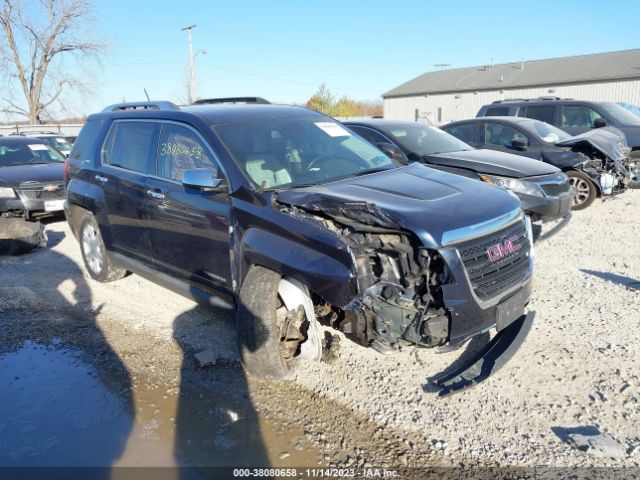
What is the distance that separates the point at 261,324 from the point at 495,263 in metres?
1.62

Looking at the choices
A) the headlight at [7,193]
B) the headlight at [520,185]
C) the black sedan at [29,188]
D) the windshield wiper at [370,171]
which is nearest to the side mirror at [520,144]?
the headlight at [520,185]

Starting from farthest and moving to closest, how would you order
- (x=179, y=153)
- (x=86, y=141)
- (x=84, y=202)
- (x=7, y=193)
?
1. (x=7, y=193)
2. (x=86, y=141)
3. (x=84, y=202)
4. (x=179, y=153)

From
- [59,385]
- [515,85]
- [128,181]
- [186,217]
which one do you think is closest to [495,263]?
[186,217]

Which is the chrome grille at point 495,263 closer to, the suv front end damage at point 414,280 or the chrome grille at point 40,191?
the suv front end damage at point 414,280

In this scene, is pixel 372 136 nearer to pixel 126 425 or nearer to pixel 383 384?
pixel 383 384

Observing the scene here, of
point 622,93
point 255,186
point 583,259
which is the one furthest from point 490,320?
point 622,93

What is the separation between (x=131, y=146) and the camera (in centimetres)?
493

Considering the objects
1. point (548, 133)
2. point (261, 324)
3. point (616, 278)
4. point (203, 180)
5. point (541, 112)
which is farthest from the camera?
point (541, 112)

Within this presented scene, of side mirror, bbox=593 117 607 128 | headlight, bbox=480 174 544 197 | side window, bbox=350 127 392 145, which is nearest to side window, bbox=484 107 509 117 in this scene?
side mirror, bbox=593 117 607 128

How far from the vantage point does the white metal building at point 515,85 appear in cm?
3566

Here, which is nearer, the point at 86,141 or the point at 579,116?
the point at 86,141

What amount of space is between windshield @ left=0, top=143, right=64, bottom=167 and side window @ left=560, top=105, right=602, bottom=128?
10.9m

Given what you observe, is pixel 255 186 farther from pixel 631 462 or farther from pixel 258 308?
pixel 631 462

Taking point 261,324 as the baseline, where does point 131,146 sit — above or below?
above
